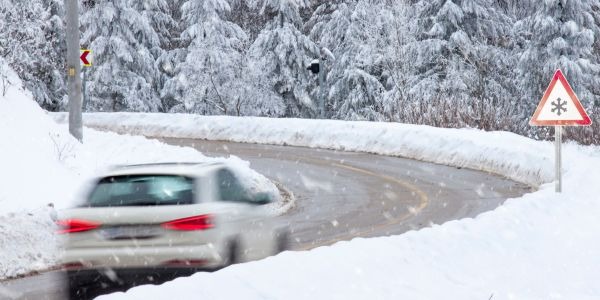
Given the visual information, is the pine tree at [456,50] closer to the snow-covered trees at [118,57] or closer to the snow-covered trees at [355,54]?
the snow-covered trees at [355,54]

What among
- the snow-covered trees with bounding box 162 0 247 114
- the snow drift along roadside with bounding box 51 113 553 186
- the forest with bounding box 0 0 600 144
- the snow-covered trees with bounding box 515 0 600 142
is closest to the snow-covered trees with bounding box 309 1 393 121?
the forest with bounding box 0 0 600 144

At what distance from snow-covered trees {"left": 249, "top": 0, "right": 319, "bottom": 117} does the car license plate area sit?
4006 centimetres

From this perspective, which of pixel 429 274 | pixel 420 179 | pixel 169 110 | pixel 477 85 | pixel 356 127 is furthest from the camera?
pixel 169 110

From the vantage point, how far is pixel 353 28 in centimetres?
5109

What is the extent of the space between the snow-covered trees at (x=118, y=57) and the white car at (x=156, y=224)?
42556mm

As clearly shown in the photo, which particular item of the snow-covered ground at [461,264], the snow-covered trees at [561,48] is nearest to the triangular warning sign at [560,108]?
the snow-covered ground at [461,264]

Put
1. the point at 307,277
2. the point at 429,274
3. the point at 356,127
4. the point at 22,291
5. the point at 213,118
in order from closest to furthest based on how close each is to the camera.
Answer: the point at 307,277
the point at 429,274
the point at 22,291
the point at 356,127
the point at 213,118

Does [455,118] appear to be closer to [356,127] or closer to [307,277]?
[356,127]

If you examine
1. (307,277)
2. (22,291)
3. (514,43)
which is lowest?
(22,291)

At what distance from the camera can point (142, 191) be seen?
934 centimetres

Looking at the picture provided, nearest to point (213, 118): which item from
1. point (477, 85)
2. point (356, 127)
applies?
point (356, 127)

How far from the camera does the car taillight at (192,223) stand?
8.83 meters

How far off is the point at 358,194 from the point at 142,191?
10731mm

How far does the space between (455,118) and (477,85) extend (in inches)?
582
